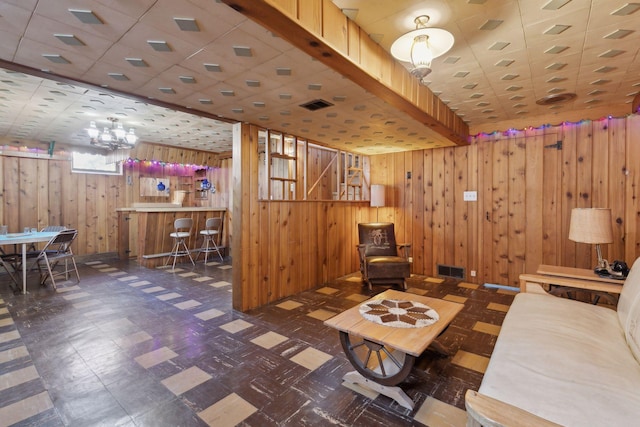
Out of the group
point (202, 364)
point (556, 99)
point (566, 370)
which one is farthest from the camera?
point (556, 99)

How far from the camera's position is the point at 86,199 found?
6359mm

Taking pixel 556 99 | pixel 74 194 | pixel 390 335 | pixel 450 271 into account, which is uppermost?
pixel 556 99

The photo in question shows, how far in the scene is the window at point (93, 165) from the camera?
20.4 ft

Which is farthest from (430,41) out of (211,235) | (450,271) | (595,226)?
(211,235)

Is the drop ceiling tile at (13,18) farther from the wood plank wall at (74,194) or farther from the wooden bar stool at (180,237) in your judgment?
the wood plank wall at (74,194)

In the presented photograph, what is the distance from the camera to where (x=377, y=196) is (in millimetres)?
5035

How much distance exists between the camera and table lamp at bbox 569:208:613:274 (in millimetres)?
2629

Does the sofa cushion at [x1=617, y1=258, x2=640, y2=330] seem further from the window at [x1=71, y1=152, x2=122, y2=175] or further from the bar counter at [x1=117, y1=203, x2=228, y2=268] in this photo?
the window at [x1=71, y1=152, x2=122, y2=175]

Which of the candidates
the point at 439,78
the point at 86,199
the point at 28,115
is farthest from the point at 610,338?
the point at 86,199

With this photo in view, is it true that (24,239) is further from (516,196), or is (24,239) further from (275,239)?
(516,196)

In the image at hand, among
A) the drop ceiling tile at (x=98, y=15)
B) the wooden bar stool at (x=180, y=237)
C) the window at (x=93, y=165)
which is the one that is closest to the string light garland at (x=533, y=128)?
the drop ceiling tile at (x=98, y=15)

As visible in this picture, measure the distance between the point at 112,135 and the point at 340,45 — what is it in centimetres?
420

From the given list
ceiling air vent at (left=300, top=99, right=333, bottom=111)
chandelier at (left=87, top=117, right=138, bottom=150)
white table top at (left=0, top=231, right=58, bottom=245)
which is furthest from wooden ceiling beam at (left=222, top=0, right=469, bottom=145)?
white table top at (left=0, top=231, right=58, bottom=245)

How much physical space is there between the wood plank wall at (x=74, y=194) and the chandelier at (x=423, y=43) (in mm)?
5642
